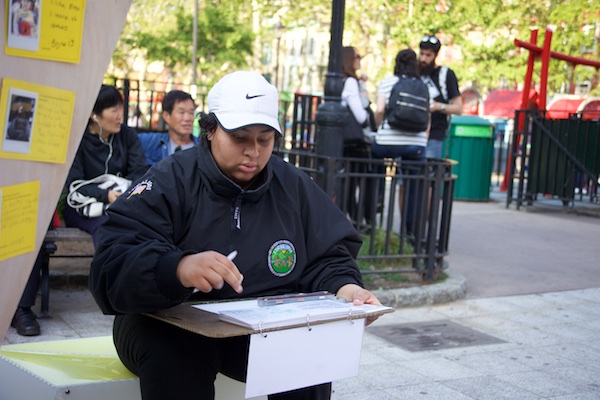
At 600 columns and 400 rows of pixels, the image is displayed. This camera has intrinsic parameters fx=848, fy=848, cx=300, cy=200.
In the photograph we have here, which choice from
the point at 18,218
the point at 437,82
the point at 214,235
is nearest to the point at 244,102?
the point at 214,235

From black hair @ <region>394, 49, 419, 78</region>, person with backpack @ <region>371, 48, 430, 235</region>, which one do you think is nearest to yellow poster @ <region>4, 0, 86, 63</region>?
person with backpack @ <region>371, 48, 430, 235</region>

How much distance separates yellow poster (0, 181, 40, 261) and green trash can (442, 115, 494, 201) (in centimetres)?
1063

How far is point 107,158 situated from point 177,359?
10.5 feet

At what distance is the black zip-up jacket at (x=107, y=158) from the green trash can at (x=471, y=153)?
7.51 m

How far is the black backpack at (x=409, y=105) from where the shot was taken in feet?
23.6

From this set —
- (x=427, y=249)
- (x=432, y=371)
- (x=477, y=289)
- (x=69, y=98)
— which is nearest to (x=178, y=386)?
(x=69, y=98)

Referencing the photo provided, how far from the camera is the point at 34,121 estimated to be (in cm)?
214

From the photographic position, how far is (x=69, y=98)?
220 cm

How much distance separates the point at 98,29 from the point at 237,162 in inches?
29.7

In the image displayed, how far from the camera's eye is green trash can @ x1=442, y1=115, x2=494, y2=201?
40.9 ft

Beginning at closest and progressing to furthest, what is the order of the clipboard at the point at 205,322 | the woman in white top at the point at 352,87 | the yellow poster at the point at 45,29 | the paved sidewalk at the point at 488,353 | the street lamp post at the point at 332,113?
the yellow poster at the point at 45,29, the clipboard at the point at 205,322, the paved sidewalk at the point at 488,353, the street lamp post at the point at 332,113, the woman in white top at the point at 352,87

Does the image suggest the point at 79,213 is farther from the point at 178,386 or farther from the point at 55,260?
the point at 178,386

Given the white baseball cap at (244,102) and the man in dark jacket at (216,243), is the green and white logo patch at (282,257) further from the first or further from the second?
the white baseball cap at (244,102)

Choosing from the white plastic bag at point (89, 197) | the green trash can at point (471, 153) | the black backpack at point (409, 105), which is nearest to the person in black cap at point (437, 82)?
the black backpack at point (409, 105)
